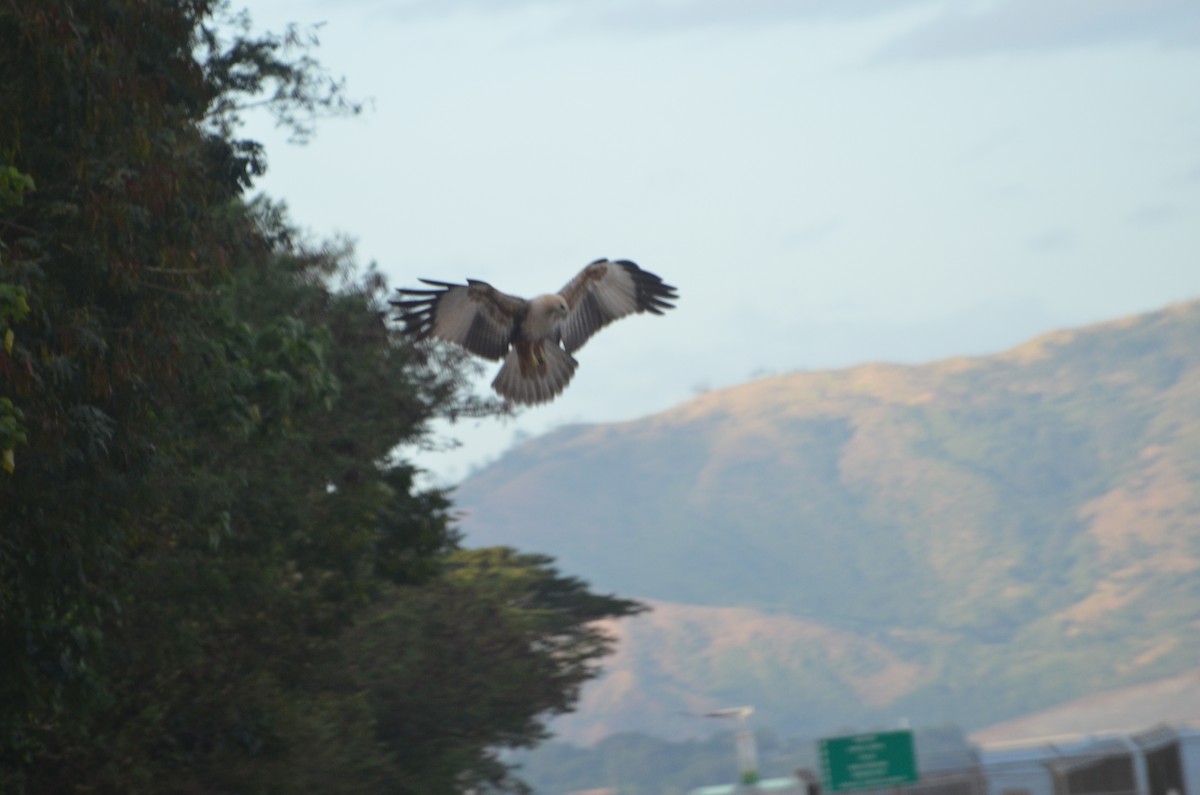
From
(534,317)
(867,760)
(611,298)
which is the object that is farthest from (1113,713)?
(534,317)

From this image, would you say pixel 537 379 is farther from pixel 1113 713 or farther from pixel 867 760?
pixel 1113 713

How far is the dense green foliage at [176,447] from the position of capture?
11.2m

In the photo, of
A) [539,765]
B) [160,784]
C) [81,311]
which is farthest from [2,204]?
[539,765]

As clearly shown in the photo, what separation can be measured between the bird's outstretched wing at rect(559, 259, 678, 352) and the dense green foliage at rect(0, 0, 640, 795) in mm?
2649

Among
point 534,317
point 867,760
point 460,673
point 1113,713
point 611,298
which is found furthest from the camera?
point 1113,713

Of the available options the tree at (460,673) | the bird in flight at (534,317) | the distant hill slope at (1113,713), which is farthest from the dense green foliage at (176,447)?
the distant hill slope at (1113,713)

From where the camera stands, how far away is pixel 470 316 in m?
12.7

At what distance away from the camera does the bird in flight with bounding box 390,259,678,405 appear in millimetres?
12359

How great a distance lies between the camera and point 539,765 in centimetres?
16100

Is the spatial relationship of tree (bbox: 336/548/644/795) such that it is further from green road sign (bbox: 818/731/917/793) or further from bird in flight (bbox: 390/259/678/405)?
bird in flight (bbox: 390/259/678/405)

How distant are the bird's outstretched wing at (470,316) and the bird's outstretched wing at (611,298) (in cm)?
58

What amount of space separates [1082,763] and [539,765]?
144322mm

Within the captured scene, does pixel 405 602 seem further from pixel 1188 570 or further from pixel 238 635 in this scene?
pixel 1188 570

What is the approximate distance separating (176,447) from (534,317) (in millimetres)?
3270
